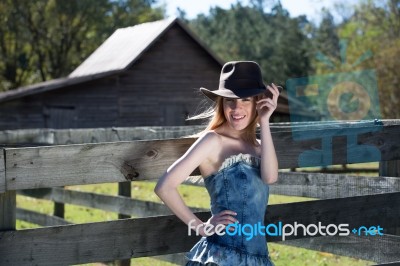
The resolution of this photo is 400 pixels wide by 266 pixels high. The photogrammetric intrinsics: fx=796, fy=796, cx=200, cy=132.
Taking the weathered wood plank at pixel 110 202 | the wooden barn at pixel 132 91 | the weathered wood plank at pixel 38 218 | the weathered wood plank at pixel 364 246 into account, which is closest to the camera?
the weathered wood plank at pixel 364 246

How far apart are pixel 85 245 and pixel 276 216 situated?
122cm

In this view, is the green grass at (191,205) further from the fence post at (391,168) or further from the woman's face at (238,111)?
the woman's face at (238,111)

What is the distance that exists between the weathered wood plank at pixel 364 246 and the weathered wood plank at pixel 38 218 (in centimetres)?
394

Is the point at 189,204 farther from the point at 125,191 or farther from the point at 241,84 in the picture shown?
the point at 241,84

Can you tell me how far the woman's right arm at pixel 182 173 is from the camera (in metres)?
3.59

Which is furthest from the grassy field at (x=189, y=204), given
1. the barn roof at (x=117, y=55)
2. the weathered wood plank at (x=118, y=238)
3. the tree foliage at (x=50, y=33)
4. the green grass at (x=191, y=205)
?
the tree foliage at (x=50, y=33)

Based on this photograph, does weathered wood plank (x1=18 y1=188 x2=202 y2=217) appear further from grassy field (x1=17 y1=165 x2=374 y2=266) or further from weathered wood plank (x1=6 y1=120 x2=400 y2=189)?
weathered wood plank (x1=6 y1=120 x2=400 y2=189)

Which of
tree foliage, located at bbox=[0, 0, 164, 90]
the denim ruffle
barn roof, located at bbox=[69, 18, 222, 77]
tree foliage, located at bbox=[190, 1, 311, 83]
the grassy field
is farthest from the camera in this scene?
tree foliage, located at bbox=[190, 1, 311, 83]

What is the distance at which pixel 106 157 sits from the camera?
4.09 metres

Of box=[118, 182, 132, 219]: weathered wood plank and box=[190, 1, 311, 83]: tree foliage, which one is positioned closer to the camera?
box=[118, 182, 132, 219]: weathered wood plank

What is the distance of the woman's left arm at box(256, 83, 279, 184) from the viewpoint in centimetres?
370

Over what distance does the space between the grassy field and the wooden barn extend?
1671 centimetres

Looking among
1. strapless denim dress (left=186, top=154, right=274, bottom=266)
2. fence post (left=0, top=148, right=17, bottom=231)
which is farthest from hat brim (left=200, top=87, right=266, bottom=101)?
fence post (left=0, top=148, right=17, bottom=231)

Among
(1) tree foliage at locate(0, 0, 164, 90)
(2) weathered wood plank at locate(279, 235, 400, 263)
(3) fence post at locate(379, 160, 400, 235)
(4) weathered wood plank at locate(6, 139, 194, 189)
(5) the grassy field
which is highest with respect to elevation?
(1) tree foliage at locate(0, 0, 164, 90)
